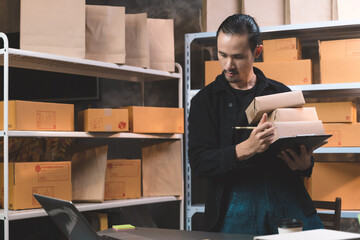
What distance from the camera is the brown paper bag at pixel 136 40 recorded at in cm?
287

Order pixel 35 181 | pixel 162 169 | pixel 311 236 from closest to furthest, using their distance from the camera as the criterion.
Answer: pixel 311 236, pixel 35 181, pixel 162 169

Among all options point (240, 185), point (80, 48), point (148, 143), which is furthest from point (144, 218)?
point (240, 185)

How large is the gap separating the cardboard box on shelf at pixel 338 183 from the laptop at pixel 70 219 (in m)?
1.76

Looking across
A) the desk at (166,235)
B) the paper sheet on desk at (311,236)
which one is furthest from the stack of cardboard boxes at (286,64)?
the paper sheet on desk at (311,236)

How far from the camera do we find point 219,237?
131 centimetres

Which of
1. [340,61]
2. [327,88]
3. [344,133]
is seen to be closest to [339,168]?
[344,133]

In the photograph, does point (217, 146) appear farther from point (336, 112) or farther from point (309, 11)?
point (309, 11)

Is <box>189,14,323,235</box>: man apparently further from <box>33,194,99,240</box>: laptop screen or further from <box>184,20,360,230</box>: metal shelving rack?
<box>184,20,360,230</box>: metal shelving rack

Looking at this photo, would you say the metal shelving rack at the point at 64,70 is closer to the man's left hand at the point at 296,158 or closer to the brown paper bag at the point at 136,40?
the brown paper bag at the point at 136,40

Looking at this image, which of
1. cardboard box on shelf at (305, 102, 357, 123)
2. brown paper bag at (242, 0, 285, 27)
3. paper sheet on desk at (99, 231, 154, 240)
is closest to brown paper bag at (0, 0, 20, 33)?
brown paper bag at (242, 0, 285, 27)

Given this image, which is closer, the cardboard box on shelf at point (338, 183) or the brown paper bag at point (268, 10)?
the cardboard box on shelf at point (338, 183)

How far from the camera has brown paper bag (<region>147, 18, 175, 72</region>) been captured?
2.99 metres

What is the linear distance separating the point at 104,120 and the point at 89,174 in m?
0.32

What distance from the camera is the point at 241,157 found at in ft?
5.18
